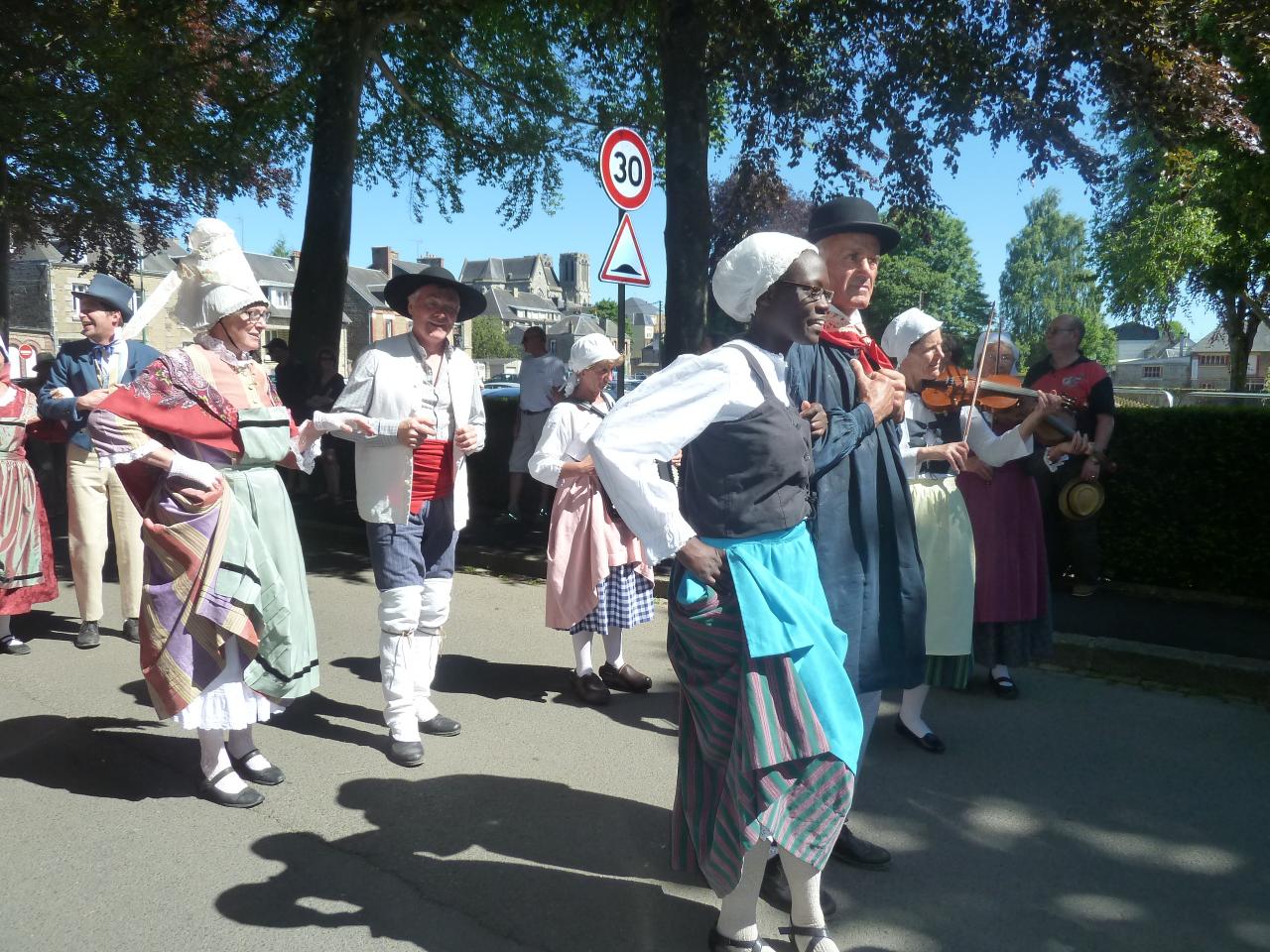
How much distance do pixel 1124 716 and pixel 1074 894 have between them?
1977 millimetres

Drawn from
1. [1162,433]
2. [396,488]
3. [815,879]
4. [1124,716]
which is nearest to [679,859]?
[815,879]

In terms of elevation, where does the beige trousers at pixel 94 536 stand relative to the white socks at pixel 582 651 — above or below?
above

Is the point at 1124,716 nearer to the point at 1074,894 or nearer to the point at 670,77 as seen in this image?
the point at 1074,894

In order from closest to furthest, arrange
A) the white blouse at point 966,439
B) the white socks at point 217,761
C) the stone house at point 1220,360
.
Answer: the white socks at point 217,761 < the white blouse at point 966,439 < the stone house at point 1220,360

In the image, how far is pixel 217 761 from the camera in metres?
3.91

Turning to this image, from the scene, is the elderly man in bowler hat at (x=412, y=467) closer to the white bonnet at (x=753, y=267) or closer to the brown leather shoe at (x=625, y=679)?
the brown leather shoe at (x=625, y=679)

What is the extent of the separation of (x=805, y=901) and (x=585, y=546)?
2632 millimetres

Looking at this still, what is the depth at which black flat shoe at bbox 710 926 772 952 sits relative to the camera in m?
2.76

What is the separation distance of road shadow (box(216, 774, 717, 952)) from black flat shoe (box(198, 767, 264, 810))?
32 cm

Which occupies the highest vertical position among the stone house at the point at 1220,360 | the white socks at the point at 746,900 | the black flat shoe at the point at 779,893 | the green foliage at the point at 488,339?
the green foliage at the point at 488,339

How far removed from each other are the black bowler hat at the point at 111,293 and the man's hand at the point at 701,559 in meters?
4.48

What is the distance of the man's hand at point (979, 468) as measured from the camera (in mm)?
4718

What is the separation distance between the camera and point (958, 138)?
9.63 metres

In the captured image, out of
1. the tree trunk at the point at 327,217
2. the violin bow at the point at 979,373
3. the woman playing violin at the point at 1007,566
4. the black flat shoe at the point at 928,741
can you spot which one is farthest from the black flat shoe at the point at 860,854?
the tree trunk at the point at 327,217
